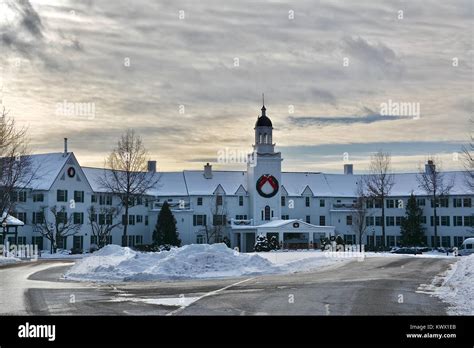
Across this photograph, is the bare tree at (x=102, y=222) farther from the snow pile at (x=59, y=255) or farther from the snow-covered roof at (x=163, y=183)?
the snow pile at (x=59, y=255)

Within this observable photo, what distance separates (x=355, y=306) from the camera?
19734 millimetres

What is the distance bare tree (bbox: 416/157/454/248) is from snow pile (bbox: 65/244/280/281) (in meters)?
49.5

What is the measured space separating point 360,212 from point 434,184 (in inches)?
385

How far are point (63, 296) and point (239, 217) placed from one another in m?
66.9

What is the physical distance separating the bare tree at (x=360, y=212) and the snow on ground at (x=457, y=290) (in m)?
53.7

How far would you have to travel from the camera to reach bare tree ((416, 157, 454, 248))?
84.5 meters

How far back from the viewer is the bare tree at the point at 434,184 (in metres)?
84.5

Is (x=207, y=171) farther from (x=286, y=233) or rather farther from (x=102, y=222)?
(x=102, y=222)

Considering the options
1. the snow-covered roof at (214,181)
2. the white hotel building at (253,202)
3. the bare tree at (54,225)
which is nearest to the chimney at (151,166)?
the white hotel building at (253,202)

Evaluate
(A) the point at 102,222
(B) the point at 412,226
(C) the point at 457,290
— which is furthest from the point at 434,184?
(C) the point at 457,290

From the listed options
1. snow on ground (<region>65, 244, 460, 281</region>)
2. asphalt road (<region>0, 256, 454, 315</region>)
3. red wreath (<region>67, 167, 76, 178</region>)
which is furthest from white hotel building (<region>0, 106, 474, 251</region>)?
asphalt road (<region>0, 256, 454, 315</region>)
